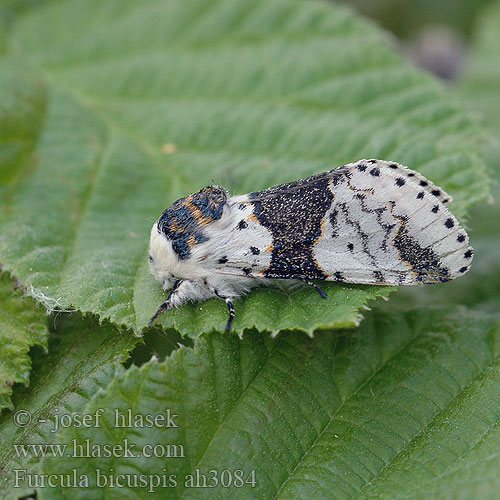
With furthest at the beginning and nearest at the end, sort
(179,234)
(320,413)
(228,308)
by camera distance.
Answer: (179,234) → (228,308) → (320,413)

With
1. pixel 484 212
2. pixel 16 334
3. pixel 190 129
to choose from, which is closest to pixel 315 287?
pixel 16 334

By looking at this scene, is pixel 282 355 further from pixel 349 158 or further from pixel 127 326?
pixel 349 158

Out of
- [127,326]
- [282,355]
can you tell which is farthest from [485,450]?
[127,326]

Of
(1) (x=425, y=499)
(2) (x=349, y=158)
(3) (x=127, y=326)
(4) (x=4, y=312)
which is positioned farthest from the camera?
(2) (x=349, y=158)

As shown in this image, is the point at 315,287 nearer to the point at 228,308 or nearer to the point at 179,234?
the point at 228,308

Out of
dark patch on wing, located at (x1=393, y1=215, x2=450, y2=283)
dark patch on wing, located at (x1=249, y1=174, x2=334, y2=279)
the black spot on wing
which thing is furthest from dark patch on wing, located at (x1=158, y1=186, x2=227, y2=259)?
the black spot on wing

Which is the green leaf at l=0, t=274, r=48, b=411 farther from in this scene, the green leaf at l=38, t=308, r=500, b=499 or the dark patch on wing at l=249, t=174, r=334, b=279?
the dark patch on wing at l=249, t=174, r=334, b=279

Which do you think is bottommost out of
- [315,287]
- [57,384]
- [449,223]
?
[57,384]

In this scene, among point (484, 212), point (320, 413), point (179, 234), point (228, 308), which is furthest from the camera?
point (484, 212)
